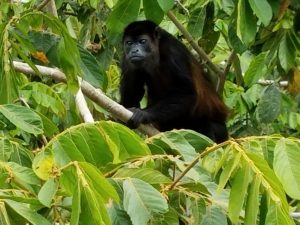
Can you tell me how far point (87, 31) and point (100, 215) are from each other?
363 centimetres

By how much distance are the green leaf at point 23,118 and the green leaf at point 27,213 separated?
520 millimetres

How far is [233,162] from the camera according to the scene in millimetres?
1597

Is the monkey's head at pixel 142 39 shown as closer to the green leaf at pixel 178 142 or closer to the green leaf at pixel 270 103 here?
the green leaf at pixel 270 103

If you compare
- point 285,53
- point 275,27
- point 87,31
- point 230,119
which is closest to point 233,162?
point 285,53

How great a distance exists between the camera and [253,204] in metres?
1.49

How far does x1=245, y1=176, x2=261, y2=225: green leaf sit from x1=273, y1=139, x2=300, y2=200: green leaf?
109mm

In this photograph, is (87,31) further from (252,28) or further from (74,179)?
(74,179)

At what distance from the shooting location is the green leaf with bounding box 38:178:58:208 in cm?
149

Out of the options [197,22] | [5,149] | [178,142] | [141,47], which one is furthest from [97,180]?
[141,47]

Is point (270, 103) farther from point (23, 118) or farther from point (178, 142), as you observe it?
point (23, 118)

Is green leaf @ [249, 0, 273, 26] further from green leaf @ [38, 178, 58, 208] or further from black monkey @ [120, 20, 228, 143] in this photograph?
black monkey @ [120, 20, 228, 143]

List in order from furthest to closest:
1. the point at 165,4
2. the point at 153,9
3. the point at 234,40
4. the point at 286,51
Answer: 1. the point at 234,40
2. the point at 286,51
3. the point at 153,9
4. the point at 165,4

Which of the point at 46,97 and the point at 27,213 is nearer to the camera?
the point at 27,213

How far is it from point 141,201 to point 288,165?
1.03 feet
